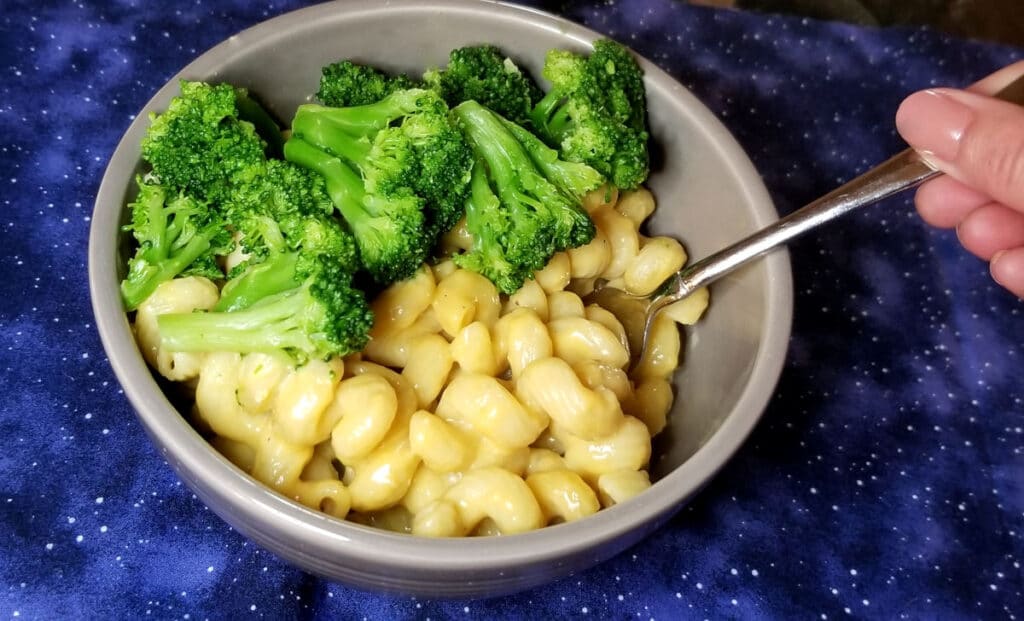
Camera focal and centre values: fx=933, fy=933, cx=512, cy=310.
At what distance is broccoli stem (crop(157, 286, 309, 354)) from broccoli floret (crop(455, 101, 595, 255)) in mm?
299

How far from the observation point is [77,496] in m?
1.19

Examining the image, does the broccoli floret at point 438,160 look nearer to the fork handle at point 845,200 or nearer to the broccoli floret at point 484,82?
the broccoli floret at point 484,82

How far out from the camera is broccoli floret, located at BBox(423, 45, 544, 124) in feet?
4.17

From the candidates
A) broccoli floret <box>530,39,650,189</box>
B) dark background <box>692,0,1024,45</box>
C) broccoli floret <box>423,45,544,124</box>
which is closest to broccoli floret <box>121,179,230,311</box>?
broccoli floret <box>423,45,544,124</box>

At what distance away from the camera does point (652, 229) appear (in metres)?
1.41

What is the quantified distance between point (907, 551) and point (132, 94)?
55.9 inches

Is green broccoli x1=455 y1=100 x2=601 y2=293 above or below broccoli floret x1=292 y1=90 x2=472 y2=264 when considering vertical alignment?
below

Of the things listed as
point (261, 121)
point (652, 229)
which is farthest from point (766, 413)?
point (261, 121)

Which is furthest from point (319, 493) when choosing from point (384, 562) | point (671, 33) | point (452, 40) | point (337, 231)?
point (671, 33)

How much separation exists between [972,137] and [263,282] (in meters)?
0.83

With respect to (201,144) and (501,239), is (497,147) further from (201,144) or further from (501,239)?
(201,144)

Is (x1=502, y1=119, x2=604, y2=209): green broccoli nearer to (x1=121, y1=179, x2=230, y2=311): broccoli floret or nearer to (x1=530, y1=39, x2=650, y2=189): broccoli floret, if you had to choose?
(x1=530, y1=39, x2=650, y2=189): broccoli floret

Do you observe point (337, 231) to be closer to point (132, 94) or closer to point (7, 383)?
point (7, 383)

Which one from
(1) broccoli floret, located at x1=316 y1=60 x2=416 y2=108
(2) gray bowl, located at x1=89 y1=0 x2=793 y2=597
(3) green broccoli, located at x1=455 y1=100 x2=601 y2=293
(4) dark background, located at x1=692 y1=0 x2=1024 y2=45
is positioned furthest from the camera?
(4) dark background, located at x1=692 y1=0 x2=1024 y2=45
